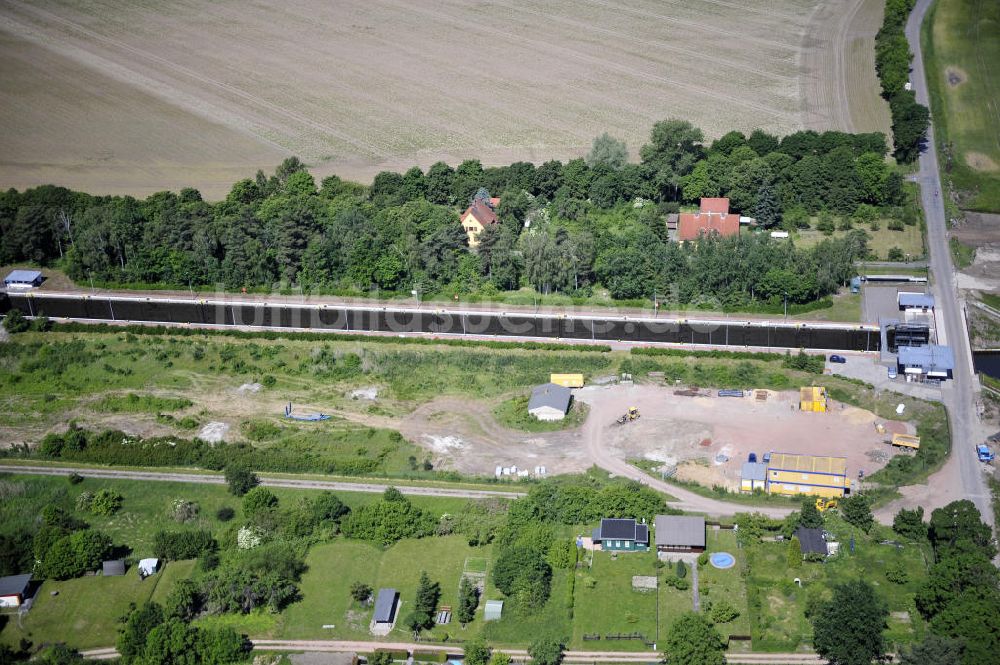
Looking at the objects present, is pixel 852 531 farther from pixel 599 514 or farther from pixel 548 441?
pixel 548 441

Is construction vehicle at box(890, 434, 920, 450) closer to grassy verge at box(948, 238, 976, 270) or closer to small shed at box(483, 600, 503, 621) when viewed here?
grassy verge at box(948, 238, 976, 270)

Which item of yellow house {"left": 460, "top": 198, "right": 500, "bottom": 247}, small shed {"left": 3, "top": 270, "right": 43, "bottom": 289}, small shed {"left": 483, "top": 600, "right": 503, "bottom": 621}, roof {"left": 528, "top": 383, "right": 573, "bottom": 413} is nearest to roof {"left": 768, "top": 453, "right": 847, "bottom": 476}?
roof {"left": 528, "top": 383, "right": 573, "bottom": 413}

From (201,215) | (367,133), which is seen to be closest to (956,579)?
(201,215)

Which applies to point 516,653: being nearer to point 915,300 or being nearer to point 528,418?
point 528,418

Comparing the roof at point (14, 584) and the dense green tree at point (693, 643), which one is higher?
the roof at point (14, 584)

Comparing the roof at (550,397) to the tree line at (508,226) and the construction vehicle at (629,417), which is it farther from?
the tree line at (508,226)

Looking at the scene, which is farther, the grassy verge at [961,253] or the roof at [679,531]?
the grassy verge at [961,253]

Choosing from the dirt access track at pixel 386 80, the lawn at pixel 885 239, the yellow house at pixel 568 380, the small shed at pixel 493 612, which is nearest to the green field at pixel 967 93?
the dirt access track at pixel 386 80
